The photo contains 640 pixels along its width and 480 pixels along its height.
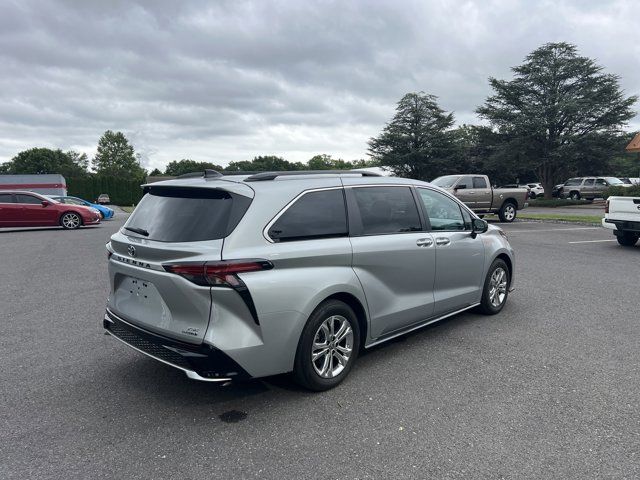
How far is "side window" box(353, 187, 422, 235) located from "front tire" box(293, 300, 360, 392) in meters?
0.79

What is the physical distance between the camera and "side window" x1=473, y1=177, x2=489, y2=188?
19562mm

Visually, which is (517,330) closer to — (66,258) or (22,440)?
(22,440)

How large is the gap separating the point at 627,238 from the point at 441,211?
9.49 metres

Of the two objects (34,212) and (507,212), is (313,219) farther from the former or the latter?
(507,212)

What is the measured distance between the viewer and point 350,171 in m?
4.53

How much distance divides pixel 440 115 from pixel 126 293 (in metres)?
55.1

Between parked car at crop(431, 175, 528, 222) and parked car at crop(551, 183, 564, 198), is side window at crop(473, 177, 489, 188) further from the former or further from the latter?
parked car at crop(551, 183, 564, 198)

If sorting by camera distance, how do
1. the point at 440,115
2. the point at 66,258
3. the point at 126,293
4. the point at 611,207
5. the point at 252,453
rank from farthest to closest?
the point at 440,115, the point at 611,207, the point at 66,258, the point at 126,293, the point at 252,453

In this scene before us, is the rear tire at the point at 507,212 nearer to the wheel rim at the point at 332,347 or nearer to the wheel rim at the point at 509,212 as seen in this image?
the wheel rim at the point at 509,212

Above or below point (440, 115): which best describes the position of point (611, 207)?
below

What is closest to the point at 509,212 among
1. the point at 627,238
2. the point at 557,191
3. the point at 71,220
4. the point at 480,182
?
the point at 480,182

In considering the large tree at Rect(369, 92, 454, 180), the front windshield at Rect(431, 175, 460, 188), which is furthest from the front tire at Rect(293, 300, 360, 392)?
the large tree at Rect(369, 92, 454, 180)

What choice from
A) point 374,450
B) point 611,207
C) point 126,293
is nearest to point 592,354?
point 374,450

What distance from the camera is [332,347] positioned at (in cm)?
371
